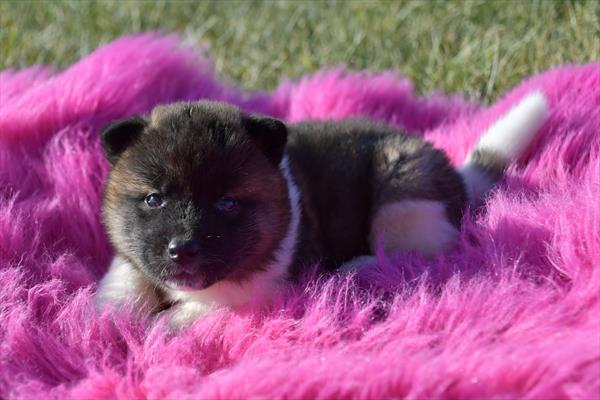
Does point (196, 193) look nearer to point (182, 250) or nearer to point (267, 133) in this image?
point (182, 250)

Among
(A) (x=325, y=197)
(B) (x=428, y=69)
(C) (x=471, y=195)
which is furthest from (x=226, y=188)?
(B) (x=428, y=69)

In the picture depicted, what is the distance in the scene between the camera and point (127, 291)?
7.77ft

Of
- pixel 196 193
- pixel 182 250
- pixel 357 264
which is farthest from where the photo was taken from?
pixel 357 264

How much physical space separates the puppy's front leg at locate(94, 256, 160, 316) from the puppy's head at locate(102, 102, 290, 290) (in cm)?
7

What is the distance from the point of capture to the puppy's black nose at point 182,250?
2031 mm

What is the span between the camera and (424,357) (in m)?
1.78

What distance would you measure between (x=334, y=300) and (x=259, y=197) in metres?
0.39

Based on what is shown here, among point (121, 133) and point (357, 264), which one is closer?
point (121, 133)

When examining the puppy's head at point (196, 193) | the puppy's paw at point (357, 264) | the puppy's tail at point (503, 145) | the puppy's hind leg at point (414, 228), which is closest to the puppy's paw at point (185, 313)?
the puppy's head at point (196, 193)

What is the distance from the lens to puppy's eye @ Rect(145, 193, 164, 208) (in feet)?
7.18

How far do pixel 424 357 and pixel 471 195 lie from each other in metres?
1.25

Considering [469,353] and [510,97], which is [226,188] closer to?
[469,353]

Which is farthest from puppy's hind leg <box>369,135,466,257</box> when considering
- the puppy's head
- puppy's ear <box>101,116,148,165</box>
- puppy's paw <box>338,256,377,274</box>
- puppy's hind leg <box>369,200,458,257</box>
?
puppy's ear <box>101,116,148,165</box>

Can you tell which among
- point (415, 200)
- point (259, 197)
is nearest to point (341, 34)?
point (415, 200)
